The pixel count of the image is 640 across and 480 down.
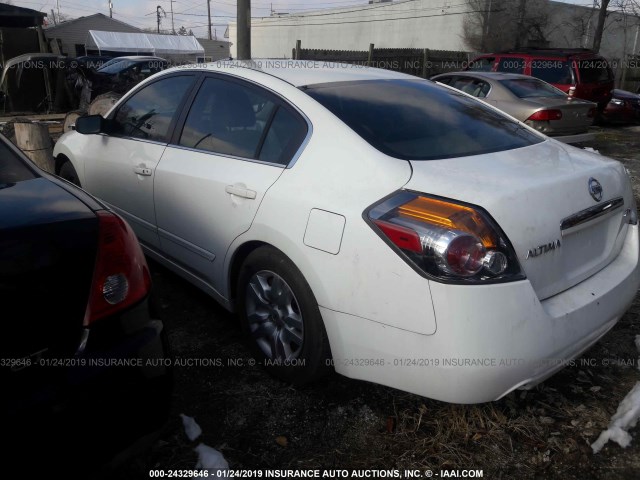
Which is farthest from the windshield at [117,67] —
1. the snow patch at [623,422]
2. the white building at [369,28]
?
the white building at [369,28]

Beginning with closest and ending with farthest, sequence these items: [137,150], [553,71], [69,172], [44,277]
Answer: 1. [44,277]
2. [137,150]
3. [69,172]
4. [553,71]

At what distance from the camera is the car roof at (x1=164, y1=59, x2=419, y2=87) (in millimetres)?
2795

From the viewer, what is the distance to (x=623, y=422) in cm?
235

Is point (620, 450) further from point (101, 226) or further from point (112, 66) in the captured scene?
point (112, 66)

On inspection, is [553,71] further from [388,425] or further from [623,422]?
[388,425]

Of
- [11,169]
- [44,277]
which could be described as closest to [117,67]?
[11,169]

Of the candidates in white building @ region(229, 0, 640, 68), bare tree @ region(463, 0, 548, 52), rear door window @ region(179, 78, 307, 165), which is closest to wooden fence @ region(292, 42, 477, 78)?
rear door window @ region(179, 78, 307, 165)

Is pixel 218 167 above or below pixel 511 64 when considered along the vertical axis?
below

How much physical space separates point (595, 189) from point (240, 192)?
160 centimetres

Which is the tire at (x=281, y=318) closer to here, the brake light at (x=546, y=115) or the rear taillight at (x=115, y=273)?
the rear taillight at (x=115, y=273)

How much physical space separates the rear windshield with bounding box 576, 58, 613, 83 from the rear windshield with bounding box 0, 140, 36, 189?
11.8m

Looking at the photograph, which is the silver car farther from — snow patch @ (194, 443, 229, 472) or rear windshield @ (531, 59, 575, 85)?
snow patch @ (194, 443, 229, 472)

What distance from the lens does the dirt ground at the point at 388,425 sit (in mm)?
2141

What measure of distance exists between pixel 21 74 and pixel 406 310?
44.5 ft
